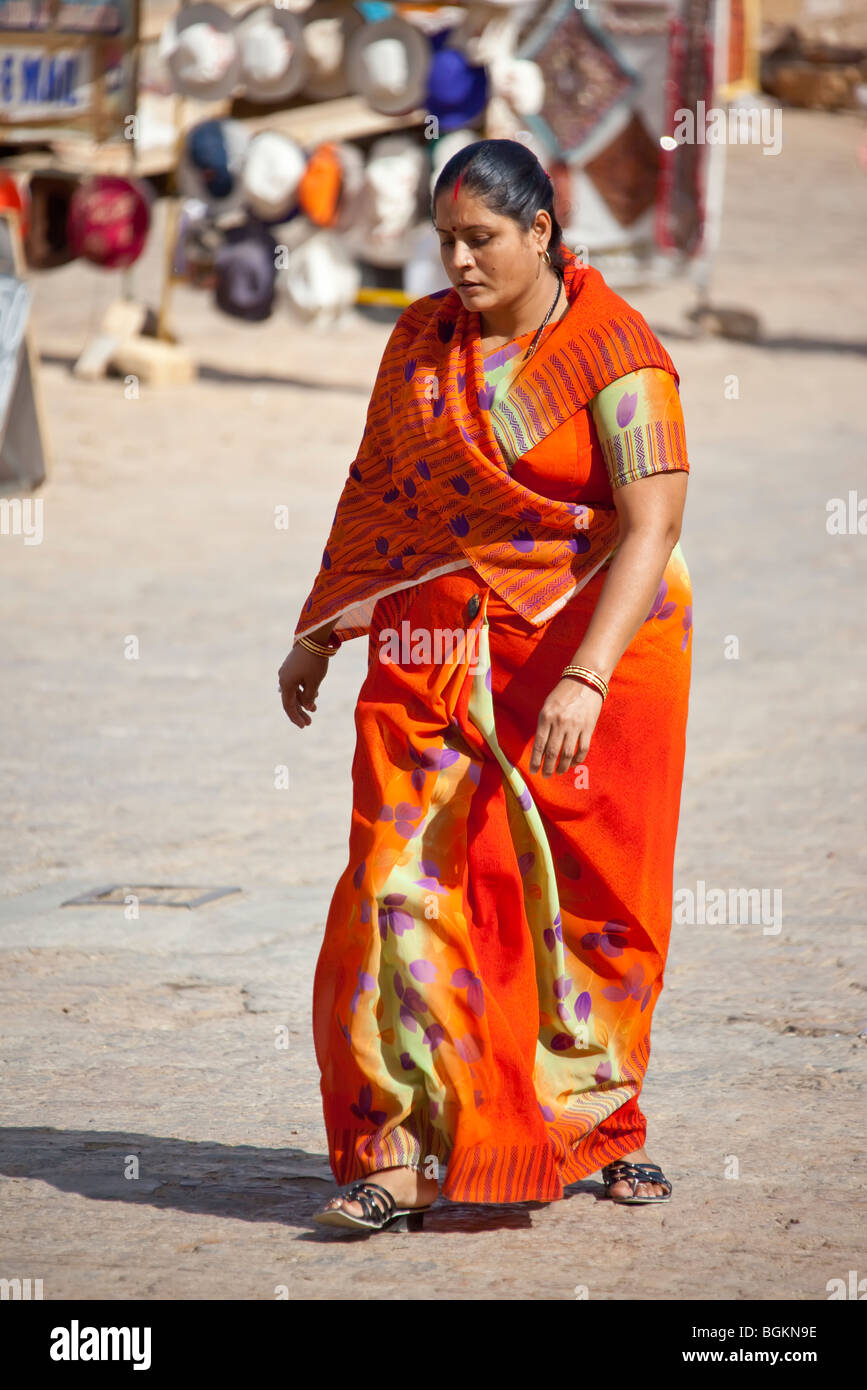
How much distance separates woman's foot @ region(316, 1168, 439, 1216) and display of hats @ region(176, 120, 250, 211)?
35.7 feet

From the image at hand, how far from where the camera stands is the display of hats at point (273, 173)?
12.7m

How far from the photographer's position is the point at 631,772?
298 cm

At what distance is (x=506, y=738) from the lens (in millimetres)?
2949

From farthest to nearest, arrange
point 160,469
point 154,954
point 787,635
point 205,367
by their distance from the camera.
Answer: point 205,367, point 160,469, point 787,635, point 154,954

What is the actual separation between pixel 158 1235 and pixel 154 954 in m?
1.48

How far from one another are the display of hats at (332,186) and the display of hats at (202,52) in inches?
31.9

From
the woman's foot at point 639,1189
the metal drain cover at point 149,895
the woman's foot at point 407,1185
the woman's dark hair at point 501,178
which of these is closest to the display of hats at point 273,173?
the metal drain cover at point 149,895

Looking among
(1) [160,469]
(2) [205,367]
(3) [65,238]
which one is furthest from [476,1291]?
(2) [205,367]

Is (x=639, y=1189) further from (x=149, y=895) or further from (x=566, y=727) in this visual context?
(x=149, y=895)

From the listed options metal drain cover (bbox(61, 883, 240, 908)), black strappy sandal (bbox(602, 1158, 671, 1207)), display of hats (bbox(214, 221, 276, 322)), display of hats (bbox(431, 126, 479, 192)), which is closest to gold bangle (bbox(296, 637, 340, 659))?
black strappy sandal (bbox(602, 1158, 671, 1207))

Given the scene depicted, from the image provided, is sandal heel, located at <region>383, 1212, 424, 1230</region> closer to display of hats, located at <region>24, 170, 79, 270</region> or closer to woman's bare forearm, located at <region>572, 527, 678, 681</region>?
woman's bare forearm, located at <region>572, 527, 678, 681</region>

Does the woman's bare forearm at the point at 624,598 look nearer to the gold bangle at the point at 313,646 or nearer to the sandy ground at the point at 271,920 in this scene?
the gold bangle at the point at 313,646

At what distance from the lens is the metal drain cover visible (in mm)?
4656

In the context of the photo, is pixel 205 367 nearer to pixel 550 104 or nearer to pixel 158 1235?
pixel 550 104
